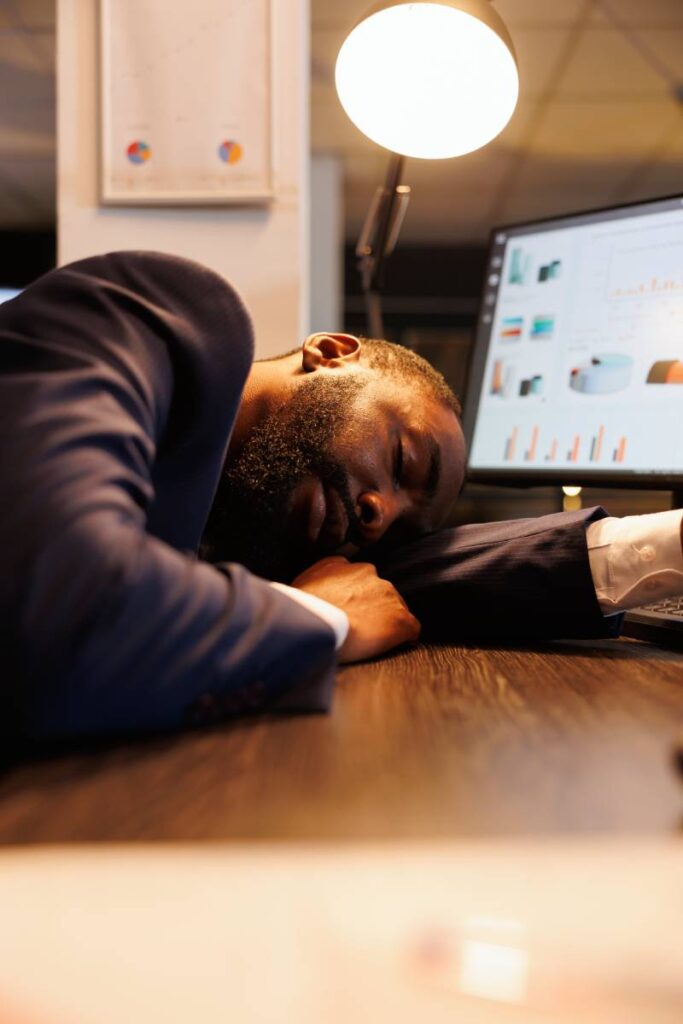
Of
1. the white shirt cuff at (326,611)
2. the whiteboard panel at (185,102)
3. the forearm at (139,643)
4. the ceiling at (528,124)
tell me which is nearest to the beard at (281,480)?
the white shirt cuff at (326,611)

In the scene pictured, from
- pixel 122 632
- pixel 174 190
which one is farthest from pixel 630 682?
pixel 174 190

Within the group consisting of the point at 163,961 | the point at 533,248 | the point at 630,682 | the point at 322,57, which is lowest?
the point at 630,682

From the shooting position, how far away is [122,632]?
0.46 metres

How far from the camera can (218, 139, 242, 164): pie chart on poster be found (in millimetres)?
1466

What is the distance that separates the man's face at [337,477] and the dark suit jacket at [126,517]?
0.17 metres

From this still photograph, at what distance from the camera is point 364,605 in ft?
2.47

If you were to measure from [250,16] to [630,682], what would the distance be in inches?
52.8

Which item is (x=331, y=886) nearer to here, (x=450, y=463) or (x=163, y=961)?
(x=163, y=961)

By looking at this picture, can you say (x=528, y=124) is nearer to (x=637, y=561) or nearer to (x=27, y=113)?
(x=27, y=113)

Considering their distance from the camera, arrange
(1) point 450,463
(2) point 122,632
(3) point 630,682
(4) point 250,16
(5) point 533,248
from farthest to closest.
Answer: (4) point 250,16, (5) point 533,248, (1) point 450,463, (3) point 630,682, (2) point 122,632

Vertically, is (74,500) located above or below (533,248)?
below

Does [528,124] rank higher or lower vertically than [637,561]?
higher

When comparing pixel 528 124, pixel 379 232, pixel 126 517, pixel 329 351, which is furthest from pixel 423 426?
pixel 528 124

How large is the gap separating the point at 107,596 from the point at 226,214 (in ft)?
3.85
